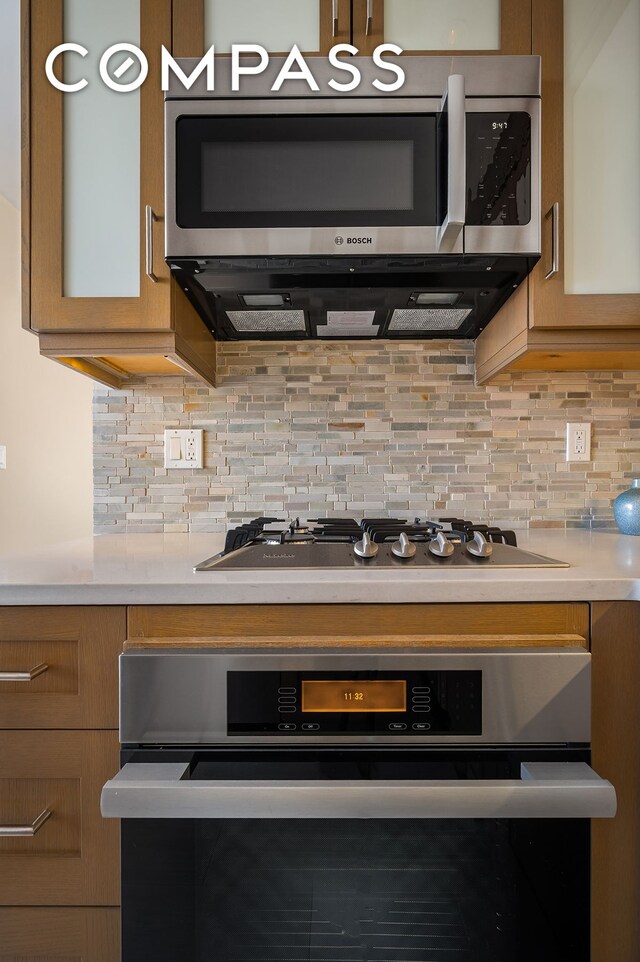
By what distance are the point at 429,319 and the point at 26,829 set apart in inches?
53.3

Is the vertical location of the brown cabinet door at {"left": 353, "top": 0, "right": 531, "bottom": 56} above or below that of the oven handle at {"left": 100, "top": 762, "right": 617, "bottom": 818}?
above

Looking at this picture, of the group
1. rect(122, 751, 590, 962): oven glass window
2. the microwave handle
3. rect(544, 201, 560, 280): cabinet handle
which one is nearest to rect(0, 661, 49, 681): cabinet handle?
rect(122, 751, 590, 962): oven glass window

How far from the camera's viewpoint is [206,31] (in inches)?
46.3

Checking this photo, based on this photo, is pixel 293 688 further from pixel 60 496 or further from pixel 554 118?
pixel 60 496

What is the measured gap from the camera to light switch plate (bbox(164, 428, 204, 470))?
1.57 meters

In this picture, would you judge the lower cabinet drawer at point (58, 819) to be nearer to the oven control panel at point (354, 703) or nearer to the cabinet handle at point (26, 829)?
the cabinet handle at point (26, 829)

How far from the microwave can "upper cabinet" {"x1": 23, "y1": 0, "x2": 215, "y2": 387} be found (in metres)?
0.09

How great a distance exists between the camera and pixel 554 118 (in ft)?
3.84

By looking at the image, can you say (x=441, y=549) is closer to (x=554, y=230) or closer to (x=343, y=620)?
(x=343, y=620)

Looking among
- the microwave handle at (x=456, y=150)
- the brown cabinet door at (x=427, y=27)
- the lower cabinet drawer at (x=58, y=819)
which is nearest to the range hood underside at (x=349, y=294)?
the microwave handle at (x=456, y=150)

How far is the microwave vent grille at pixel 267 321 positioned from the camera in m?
1.41

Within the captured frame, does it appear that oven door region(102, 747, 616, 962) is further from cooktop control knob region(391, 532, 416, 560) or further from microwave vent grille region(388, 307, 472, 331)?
microwave vent grille region(388, 307, 472, 331)

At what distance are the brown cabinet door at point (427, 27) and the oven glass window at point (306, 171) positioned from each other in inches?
7.5

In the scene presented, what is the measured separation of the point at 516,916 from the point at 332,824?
0.31 meters
